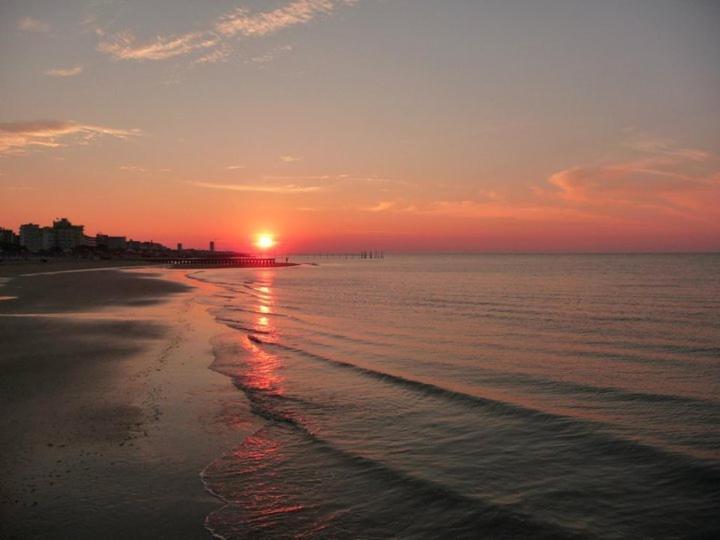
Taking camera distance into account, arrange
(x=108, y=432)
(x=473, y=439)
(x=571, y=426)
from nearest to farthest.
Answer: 1. (x=108, y=432)
2. (x=473, y=439)
3. (x=571, y=426)

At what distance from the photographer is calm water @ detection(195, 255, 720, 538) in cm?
634

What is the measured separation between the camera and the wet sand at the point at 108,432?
5980 mm

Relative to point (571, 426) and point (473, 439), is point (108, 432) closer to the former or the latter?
point (473, 439)

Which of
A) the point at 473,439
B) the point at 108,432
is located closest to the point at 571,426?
the point at 473,439

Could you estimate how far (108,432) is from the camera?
8789mm

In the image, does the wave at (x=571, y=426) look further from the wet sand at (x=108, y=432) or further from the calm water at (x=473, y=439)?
the wet sand at (x=108, y=432)

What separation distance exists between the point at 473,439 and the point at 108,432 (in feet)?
20.6

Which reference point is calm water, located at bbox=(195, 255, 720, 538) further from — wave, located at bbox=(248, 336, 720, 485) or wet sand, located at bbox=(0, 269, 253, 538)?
wet sand, located at bbox=(0, 269, 253, 538)

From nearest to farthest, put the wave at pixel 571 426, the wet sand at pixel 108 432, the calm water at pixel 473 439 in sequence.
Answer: the wet sand at pixel 108 432
the calm water at pixel 473 439
the wave at pixel 571 426

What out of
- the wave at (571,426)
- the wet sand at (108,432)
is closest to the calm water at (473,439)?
the wave at (571,426)

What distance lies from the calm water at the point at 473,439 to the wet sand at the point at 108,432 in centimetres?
55

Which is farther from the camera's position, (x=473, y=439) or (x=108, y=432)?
(x=473, y=439)

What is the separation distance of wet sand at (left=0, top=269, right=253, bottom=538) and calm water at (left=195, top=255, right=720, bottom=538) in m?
0.55

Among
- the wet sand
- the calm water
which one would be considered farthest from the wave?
the wet sand
